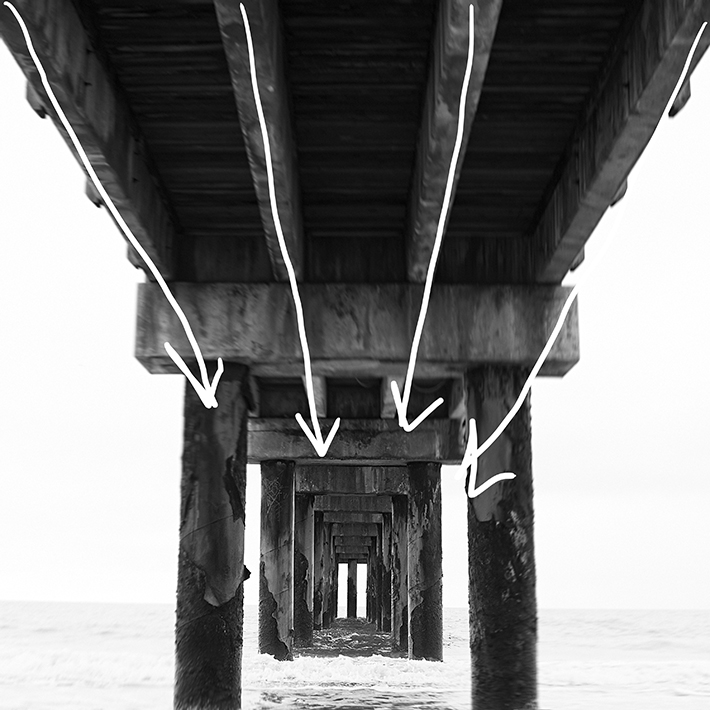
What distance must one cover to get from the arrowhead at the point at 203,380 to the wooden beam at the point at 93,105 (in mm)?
857

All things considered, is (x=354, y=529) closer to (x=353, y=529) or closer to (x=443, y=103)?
(x=353, y=529)

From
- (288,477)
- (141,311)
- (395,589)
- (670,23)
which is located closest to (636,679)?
(395,589)

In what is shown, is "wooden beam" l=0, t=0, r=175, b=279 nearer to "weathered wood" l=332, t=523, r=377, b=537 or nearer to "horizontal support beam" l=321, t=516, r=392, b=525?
"horizontal support beam" l=321, t=516, r=392, b=525

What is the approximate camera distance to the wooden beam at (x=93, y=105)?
16.9ft

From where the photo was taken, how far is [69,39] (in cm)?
552

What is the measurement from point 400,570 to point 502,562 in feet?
44.8

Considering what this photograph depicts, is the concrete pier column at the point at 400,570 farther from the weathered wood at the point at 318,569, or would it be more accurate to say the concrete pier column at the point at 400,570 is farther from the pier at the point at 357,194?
the pier at the point at 357,194

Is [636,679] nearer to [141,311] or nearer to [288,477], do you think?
[288,477]

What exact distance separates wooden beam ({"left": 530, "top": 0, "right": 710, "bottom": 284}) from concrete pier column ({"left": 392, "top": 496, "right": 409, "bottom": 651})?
13.4 meters

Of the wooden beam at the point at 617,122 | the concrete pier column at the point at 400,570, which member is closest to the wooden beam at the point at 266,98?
the wooden beam at the point at 617,122

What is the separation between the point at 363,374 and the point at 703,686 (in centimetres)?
1399

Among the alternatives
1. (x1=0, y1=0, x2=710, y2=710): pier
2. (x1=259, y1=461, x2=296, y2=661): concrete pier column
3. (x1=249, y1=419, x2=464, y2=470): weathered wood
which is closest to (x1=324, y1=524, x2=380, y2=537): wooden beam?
(x1=259, y1=461, x2=296, y2=661): concrete pier column

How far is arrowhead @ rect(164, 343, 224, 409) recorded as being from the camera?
335 inches

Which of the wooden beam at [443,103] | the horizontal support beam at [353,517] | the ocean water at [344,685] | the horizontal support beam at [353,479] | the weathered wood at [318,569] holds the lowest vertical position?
the ocean water at [344,685]
